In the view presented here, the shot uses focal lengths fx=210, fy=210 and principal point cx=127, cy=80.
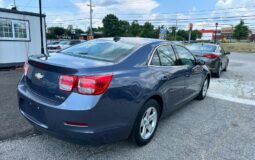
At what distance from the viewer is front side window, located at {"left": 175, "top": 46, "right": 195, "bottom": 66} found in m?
4.14

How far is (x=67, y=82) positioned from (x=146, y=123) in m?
1.41

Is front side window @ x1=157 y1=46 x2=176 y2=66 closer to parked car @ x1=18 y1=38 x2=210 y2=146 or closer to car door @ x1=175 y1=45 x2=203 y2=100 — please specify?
parked car @ x1=18 y1=38 x2=210 y2=146

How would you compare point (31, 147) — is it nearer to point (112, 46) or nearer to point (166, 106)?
point (112, 46)

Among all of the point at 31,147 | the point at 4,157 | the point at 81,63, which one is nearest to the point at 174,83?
the point at 81,63

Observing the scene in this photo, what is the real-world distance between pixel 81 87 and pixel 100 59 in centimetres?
70

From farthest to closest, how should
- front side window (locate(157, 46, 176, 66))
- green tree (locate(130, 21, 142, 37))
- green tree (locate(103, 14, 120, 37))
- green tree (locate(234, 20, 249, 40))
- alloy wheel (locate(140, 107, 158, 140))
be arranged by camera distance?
green tree (locate(130, 21, 142, 37)), green tree (locate(103, 14, 120, 37)), green tree (locate(234, 20, 249, 40)), front side window (locate(157, 46, 176, 66)), alloy wheel (locate(140, 107, 158, 140))

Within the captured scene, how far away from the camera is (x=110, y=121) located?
2.49 m

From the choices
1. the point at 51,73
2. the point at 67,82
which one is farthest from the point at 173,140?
the point at 51,73

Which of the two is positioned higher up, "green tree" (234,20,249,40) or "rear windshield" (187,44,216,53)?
"green tree" (234,20,249,40)

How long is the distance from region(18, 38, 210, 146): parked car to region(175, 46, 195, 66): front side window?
0.60 m

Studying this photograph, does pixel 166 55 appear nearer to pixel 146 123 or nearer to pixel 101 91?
pixel 146 123

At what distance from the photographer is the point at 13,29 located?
9.97 metres

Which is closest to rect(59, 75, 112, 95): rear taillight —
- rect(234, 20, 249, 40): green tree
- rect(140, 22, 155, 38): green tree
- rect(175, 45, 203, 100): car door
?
rect(175, 45, 203, 100): car door

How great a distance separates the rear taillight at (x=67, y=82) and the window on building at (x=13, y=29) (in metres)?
8.94
